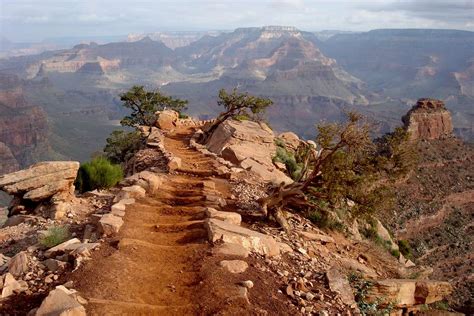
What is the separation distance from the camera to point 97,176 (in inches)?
790

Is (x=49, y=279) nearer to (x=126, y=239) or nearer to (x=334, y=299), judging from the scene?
(x=126, y=239)

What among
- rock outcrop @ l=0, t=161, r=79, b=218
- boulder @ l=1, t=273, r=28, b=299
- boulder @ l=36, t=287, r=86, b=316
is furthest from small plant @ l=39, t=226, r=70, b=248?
rock outcrop @ l=0, t=161, r=79, b=218

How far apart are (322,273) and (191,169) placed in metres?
10.8

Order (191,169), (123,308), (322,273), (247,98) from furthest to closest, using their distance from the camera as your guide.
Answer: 1. (247,98)
2. (191,169)
3. (322,273)
4. (123,308)

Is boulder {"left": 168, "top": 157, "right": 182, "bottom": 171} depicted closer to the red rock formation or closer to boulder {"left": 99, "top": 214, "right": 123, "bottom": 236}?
boulder {"left": 99, "top": 214, "right": 123, "bottom": 236}

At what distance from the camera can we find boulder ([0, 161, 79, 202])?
17.0 meters

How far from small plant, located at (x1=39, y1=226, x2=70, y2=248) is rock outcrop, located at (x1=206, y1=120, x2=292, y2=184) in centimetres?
959

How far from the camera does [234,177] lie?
65.8ft

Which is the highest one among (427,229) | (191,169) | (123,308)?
(123,308)

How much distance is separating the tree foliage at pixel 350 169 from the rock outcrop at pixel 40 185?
762cm

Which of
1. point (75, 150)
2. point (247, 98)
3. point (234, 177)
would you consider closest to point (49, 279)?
point (234, 177)

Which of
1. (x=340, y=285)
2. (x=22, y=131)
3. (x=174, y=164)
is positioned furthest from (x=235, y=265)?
(x=22, y=131)

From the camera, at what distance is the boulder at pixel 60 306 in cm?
830

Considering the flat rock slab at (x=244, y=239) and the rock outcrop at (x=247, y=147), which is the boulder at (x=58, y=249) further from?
the rock outcrop at (x=247, y=147)
